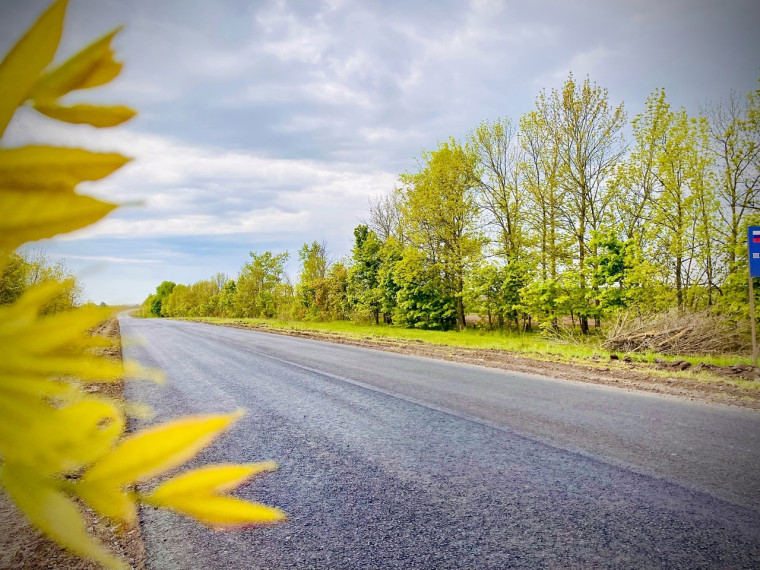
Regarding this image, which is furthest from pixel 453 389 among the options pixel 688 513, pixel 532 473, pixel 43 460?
pixel 43 460

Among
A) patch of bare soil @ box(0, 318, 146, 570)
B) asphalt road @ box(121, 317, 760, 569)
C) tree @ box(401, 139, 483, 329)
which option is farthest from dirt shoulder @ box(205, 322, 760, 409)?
tree @ box(401, 139, 483, 329)

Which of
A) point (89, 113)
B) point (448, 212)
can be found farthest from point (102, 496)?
point (448, 212)

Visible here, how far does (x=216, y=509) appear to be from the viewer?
0.16 m

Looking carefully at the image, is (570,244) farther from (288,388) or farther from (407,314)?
(288,388)

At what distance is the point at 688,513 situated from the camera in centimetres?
235

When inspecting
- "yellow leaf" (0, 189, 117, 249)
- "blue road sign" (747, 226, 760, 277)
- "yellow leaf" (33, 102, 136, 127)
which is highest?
"blue road sign" (747, 226, 760, 277)

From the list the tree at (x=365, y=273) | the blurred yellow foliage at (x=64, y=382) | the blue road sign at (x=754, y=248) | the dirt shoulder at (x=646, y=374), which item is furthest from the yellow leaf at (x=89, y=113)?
the tree at (x=365, y=273)

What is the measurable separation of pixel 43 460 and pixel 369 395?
534 cm

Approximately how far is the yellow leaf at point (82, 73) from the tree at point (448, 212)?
61.4 ft

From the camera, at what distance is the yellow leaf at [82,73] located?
0.14 m

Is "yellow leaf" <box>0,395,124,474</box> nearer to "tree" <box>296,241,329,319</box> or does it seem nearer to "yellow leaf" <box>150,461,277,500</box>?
"yellow leaf" <box>150,461,277,500</box>

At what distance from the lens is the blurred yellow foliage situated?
129 mm

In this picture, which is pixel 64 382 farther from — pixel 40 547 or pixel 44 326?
pixel 40 547

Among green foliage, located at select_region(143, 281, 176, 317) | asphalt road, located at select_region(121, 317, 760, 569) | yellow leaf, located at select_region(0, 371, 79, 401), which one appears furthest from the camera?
asphalt road, located at select_region(121, 317, 760, 569)
